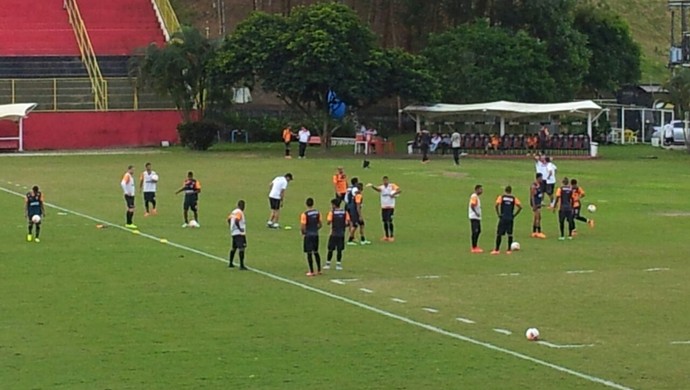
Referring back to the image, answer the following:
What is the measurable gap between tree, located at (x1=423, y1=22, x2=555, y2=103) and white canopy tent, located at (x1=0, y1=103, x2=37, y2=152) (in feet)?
77.1

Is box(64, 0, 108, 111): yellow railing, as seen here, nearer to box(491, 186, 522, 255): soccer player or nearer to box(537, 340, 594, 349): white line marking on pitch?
box(491, 186, 522, 255): soccer player

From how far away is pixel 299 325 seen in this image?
2308 centimetres

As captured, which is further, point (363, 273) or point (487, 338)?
point (363, 273)

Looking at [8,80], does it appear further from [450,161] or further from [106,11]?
[450,161]

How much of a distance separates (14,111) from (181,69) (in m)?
9.22

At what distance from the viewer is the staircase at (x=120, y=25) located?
88.9 meters

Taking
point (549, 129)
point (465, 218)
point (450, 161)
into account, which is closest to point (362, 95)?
point (450, 161)

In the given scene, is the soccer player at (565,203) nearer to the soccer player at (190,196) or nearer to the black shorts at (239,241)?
the soccer player at (190,196)

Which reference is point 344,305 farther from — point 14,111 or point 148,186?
point 14,111

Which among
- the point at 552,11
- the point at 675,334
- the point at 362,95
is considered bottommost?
the point at 675,334

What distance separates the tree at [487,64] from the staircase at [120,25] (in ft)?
60.1

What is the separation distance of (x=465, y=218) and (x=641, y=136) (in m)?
53.4

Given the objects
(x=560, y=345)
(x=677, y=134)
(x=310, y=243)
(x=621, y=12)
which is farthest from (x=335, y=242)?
(x=621, y=12)

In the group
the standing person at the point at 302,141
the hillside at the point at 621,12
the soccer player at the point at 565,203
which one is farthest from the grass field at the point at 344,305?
the hillside at the point at 621,12
